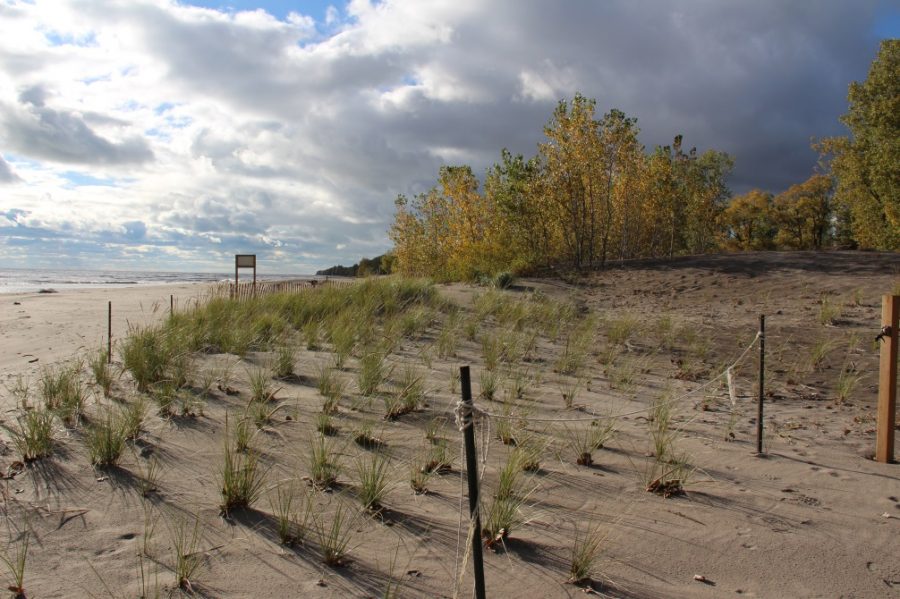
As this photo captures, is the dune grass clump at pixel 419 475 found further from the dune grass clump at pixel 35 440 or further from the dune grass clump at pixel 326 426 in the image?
the dune grass clump at pixel 35 440

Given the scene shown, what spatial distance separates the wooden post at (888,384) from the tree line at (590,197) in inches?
594

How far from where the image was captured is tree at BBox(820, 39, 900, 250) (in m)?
21.4

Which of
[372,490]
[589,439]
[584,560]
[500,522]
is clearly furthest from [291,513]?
[589,439]

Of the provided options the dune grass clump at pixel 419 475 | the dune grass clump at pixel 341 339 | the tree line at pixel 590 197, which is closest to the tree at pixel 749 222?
the tree line at pixel 590 197

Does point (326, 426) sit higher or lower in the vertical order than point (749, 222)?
lower

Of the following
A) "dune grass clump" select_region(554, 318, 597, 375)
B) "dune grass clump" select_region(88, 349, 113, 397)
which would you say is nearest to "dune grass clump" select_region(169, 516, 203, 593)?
"dune grass clump" select_region(88, 349, 113, 397)

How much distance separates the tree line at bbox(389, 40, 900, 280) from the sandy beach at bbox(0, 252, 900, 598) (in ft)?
45.0

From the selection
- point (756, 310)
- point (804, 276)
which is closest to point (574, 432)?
point (756, 310)

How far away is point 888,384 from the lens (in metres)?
4.71

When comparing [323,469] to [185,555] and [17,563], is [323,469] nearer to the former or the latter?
[185,555]

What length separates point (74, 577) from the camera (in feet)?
9.72

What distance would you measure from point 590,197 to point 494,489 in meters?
18.9

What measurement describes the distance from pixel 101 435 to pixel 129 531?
1.10 metres

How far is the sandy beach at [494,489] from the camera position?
299cm
